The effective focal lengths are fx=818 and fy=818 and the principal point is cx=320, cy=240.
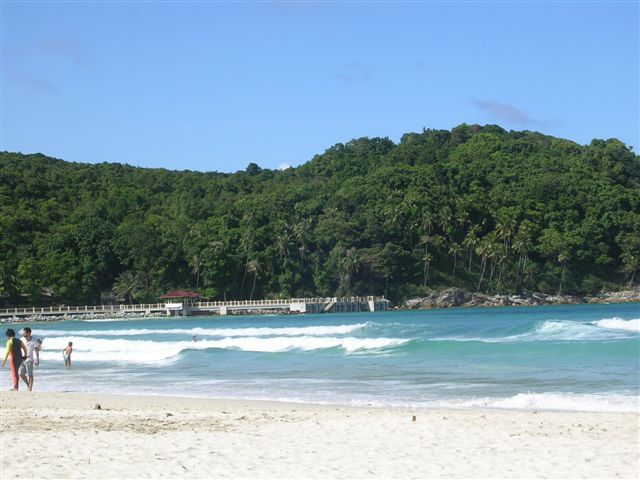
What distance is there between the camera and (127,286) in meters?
94.6

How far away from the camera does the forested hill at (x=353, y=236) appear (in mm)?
95438

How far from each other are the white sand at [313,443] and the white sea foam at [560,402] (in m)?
1.03

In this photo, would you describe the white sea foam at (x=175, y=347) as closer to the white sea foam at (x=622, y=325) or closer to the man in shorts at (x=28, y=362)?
the man in shorts at (x=28, y=362)

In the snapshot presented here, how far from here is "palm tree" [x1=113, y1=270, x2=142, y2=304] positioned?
94.2 m

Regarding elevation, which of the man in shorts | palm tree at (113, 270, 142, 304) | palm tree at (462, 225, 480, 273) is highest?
palm tree at (462, 225, 480, 273)

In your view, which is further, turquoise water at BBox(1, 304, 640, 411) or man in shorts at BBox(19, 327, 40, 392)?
man in shorts at BBox(19, 327, 40, 392)

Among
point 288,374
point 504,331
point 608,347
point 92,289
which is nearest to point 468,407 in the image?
point 288,374

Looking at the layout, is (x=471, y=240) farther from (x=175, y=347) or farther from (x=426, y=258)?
(x=175, y=347)

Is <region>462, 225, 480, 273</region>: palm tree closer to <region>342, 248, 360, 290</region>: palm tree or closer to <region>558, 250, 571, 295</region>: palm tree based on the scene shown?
<region>558, 250, 571, 295</region>: palm tree

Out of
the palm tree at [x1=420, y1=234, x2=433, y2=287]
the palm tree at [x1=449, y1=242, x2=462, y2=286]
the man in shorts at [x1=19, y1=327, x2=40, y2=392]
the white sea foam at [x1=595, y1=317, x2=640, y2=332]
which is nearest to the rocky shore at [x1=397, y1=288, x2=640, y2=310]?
the palm tree at [x1=420, y1=234, x2=433, y2=287]

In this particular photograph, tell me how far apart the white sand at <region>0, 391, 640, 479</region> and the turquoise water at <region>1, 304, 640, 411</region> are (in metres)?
2.45

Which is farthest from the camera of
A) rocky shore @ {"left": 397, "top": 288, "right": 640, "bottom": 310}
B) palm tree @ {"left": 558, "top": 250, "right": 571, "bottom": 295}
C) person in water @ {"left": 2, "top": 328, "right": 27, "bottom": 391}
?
palm tree @ {"left": 558, "top": 250, "right": 571, "bottom": 295}

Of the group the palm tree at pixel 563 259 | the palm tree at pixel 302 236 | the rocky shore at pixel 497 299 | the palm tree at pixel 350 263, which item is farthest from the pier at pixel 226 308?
the palm tree at pixel 563 259

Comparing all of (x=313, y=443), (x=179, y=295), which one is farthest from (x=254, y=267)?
(x=313, y=443)
